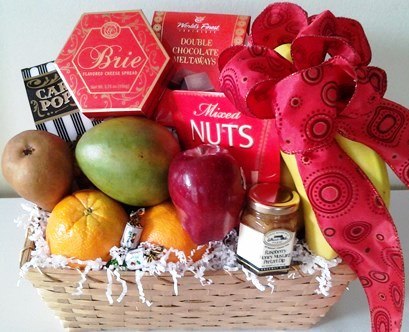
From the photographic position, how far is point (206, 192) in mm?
590

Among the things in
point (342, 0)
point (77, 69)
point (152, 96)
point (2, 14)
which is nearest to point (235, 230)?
point (152, 96)

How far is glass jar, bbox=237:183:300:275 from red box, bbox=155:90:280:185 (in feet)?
0.20

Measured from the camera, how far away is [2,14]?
815mm

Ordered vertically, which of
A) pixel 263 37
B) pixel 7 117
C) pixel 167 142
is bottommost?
pixel 7 117

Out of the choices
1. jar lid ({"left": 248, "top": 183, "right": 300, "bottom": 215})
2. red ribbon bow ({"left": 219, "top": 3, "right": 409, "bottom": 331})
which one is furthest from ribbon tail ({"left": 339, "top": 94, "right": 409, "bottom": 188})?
jar lid ({"left": 248, "top": 183, "right": 300, "bottom": 215})

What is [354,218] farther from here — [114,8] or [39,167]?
[114,8]

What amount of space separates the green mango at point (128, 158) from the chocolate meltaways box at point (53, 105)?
0.07 metres

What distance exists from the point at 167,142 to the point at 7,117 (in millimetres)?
437

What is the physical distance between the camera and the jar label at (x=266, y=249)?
0.58 meters

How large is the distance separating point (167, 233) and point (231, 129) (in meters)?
Result: 0.18

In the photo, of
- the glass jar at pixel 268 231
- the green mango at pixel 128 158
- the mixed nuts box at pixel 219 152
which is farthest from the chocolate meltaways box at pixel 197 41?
the glass jar at pixel 268 231

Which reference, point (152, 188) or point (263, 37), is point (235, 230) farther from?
point (263, 37)

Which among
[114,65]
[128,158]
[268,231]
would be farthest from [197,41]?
[268,231]

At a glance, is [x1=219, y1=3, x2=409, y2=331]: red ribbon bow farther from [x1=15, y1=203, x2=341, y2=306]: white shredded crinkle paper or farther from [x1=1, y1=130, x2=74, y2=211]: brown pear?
[x1=1, y1=130, x2=74, y2=211]: brown pear
